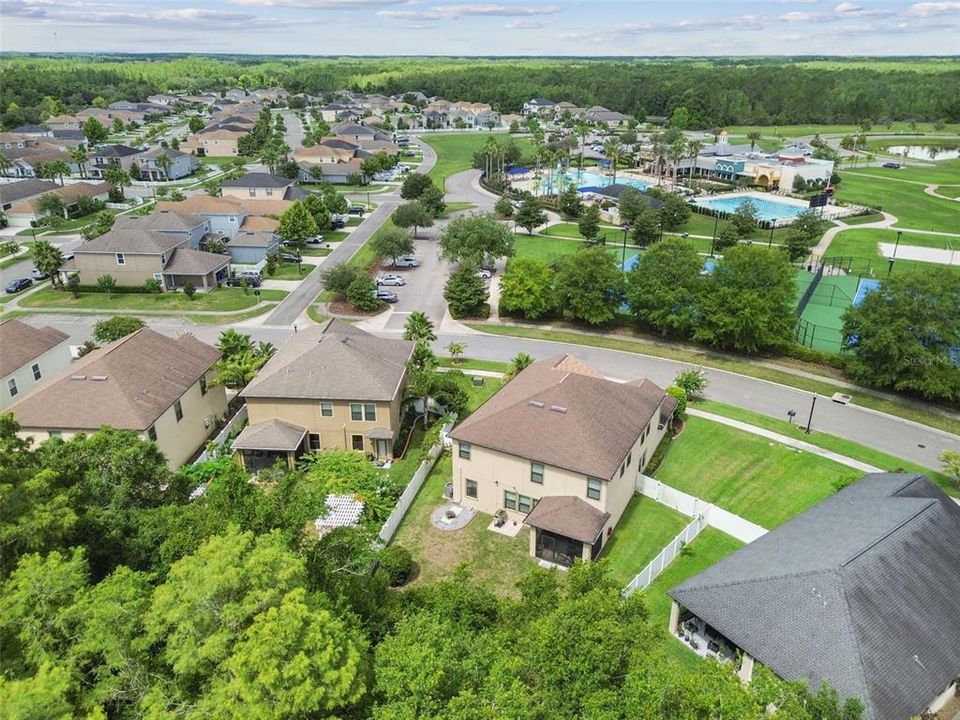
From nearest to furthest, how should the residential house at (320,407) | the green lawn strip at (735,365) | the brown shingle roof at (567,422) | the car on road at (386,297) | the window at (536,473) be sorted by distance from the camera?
the brown shingle roof at (567,422), the window at (536,473), the residential house at (320,407), the green lawn strip at (735,365), the car on road at (386,297)

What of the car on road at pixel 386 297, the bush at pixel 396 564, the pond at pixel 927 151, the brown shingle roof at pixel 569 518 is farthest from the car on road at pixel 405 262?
the pond at pixel 927 151

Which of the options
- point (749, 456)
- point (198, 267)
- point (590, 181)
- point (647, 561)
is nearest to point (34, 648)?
point (647, 561)

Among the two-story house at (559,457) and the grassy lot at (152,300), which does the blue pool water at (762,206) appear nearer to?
the grassy lot at (152,300)

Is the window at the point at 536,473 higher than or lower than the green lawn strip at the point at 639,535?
higher

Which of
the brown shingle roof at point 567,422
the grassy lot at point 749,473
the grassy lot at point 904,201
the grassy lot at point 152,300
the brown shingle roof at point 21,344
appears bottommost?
the grassy lot at point 152,300

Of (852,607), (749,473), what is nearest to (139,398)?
(749,473)

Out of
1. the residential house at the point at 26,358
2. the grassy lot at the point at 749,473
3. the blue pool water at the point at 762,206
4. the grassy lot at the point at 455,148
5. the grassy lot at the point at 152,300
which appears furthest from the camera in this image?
the grassy lot at the point at 455,148

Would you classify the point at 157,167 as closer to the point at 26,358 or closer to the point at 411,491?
the point at 26,358

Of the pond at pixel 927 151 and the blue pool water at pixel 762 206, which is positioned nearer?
the blue pool water at pixel 762 206
